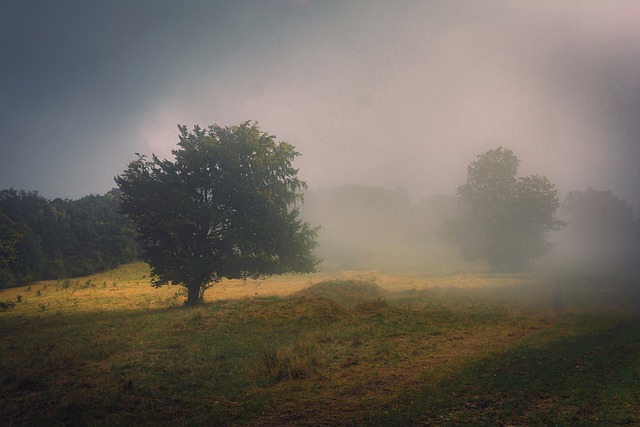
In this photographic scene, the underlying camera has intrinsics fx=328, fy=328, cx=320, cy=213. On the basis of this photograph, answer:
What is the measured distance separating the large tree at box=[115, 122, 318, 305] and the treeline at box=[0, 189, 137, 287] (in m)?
22.5

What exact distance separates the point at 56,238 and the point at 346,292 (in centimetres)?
5034

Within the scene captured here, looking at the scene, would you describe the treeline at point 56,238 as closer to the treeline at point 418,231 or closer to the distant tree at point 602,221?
the treeline at point 418,231

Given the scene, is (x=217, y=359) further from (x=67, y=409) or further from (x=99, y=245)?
(x=99, y=245)

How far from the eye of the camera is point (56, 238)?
5334 centimetres

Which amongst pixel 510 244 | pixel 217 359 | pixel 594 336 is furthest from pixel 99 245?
pixel 510 244

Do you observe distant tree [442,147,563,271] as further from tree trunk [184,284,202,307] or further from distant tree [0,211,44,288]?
distant tree [0,211,44,288]

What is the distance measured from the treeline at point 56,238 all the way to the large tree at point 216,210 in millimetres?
22546

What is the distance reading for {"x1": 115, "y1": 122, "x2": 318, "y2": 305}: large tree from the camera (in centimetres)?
2447

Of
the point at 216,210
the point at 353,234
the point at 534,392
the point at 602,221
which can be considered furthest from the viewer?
the point at 353,234

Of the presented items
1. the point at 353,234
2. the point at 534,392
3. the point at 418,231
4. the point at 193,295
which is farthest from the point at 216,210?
the point at 418,231

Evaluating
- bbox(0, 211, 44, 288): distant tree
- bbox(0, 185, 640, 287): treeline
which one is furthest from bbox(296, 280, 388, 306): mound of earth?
bbox(0, 211, 44, 288): distant tree

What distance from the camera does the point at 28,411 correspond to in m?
8.91

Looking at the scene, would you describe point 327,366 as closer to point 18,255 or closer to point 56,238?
point 18,255

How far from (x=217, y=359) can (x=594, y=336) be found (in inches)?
669
